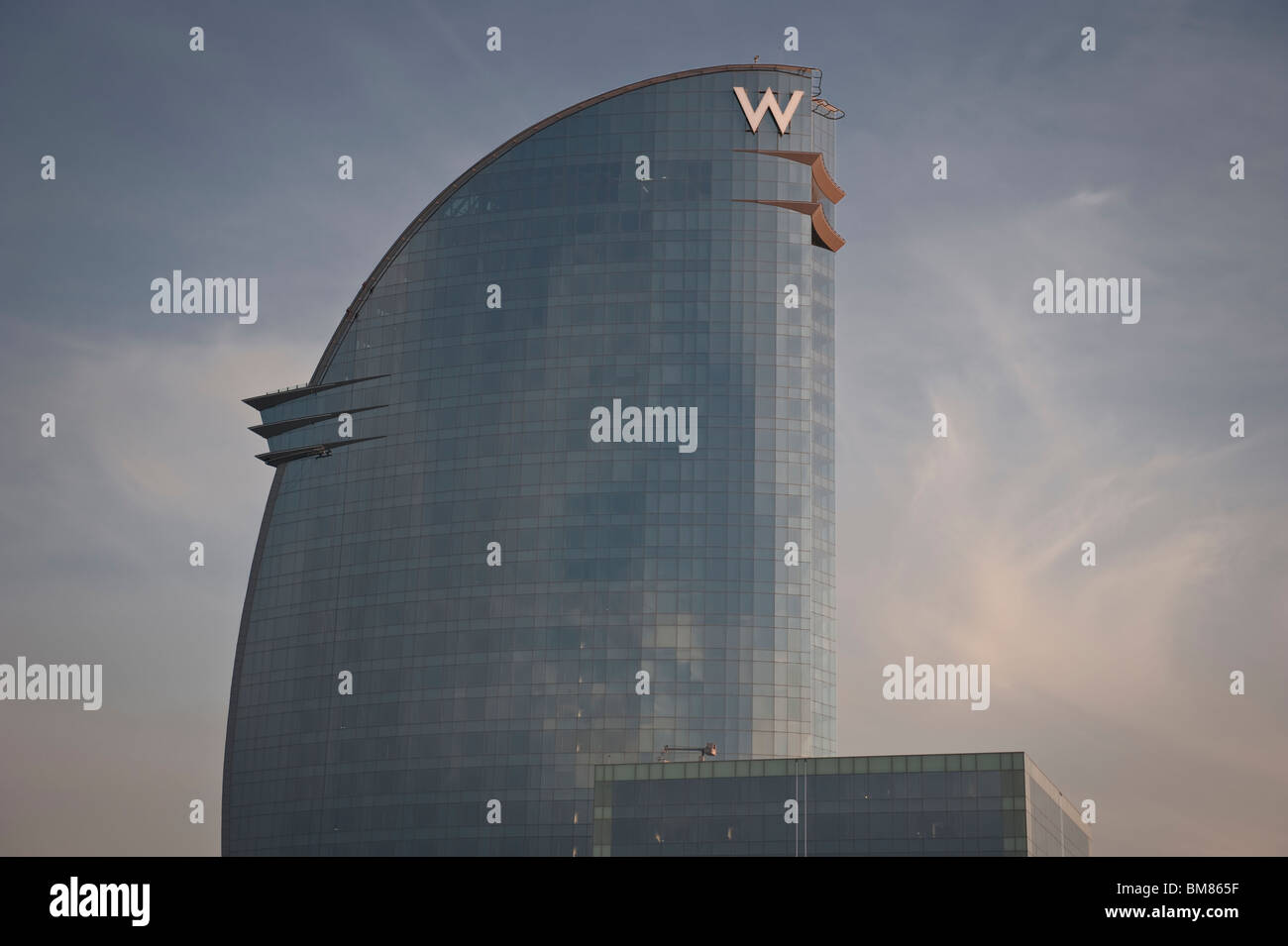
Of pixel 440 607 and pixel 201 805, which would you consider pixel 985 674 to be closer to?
pixel 440 607

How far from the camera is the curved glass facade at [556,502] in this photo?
13950 cm

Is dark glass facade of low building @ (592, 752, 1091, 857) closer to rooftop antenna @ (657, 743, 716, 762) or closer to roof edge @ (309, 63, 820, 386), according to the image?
rooftop antenna @ (657, 743, 716, 762)

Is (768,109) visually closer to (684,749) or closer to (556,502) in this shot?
(556,502)

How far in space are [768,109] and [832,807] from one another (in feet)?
240

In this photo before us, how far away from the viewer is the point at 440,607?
147 metres

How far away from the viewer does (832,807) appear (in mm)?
110875

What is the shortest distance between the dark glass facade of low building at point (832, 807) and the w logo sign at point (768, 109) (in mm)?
67458

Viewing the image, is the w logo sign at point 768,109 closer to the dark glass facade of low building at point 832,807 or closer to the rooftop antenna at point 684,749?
the rooftop antenna at point 684,749

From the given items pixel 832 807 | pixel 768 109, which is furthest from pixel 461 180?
pixel 832 807

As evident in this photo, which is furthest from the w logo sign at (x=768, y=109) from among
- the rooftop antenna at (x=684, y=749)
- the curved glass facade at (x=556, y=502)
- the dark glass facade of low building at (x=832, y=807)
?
the dark glass facade of low building at (x=832, y=807)

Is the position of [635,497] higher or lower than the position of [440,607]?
higher
